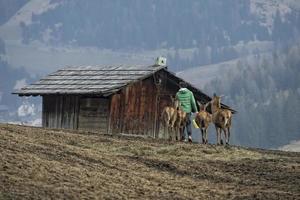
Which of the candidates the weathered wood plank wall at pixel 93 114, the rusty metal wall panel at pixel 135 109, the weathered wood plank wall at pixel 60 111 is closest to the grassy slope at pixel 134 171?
the weathered wood plank wall at pixel 93 114

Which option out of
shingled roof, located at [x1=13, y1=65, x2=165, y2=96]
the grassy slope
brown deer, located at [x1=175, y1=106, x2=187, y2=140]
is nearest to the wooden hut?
shingled roof, located at [x1=13, y1=65, x2=165, y2=96]

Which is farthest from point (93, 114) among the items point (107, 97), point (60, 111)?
point (60, 111)

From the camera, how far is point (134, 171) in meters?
18.2

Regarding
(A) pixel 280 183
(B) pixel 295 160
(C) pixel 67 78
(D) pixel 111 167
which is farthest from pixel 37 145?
(C) pixel 67 78

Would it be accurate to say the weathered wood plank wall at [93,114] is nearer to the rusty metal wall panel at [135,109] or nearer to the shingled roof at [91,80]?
the rusty metal wall panel at [135,109]

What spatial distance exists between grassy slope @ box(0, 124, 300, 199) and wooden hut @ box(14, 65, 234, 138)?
58.9 feet

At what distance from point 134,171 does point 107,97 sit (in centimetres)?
2466

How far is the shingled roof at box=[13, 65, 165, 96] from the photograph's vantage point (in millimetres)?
42531

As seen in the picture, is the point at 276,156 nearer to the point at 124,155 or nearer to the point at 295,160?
the point at 295,160

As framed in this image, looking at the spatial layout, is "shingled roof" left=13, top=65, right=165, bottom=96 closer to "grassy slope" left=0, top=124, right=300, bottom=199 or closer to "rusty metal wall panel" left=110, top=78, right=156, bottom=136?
"rusty metal wall panel" left=110, top=78, right=156, bottom=136

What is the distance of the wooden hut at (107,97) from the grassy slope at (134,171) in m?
17.9

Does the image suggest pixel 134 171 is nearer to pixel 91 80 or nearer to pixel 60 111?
pixel 91 80

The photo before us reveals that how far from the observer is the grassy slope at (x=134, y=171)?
14.8m

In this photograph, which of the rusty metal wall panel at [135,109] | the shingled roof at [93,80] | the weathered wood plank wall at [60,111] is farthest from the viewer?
the weathered wood plank wall at [60,111]
